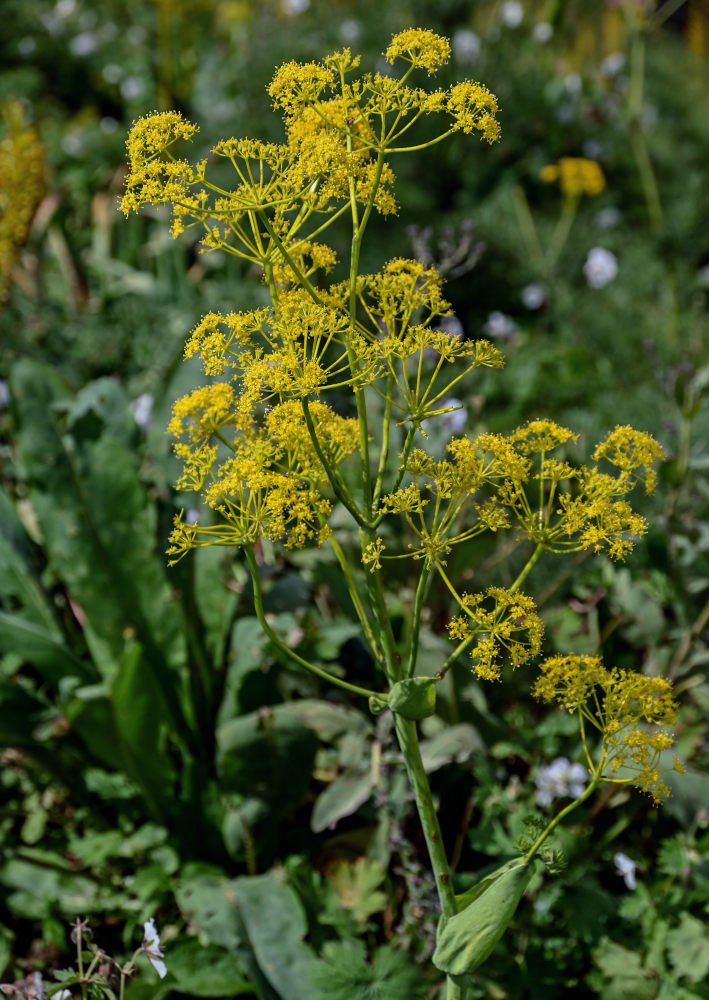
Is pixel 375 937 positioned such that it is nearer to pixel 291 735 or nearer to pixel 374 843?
pixel 374 843

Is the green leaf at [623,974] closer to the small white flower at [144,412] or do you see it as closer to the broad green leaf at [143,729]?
the broad green leaf at [143,729]

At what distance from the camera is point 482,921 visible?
3.76 ft

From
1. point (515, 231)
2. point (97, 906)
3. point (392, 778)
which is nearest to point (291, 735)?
point (392, 778)

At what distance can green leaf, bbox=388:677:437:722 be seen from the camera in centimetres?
108

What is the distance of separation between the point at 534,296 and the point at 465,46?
1.94m

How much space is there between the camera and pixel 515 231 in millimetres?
4805

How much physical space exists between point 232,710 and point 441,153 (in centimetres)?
356

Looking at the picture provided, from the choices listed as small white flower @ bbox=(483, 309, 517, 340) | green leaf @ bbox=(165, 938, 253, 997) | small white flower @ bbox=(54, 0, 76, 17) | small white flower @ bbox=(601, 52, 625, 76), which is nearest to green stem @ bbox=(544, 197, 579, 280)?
small white flower @ bbox=(483, 309, 517, 340)

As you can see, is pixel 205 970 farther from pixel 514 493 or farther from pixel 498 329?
pixel 498 329

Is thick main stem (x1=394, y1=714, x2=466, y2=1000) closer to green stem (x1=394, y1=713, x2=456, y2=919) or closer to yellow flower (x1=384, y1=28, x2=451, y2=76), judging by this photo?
green stem (x1=394, y1=713, x2=456, y2=919)

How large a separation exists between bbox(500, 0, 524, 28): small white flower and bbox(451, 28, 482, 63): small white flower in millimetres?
569

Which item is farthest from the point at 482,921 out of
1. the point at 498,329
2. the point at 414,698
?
the point at 498,329

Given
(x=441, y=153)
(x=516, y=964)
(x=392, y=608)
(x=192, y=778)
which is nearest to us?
(x=516, y=964)

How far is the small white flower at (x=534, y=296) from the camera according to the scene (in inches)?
168
